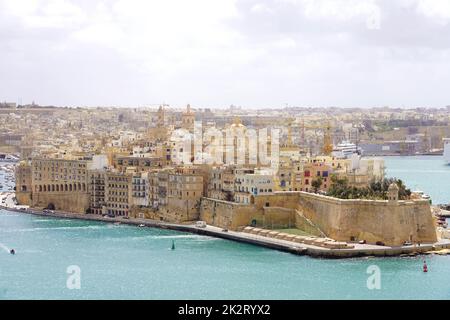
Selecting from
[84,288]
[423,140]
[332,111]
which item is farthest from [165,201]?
[332,111]

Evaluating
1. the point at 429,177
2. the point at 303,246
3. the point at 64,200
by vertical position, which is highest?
the point at 64,200

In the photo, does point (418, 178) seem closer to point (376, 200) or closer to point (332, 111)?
point (376, 200)

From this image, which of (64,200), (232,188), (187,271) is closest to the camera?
(187,271)

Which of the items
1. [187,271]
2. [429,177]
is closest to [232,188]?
[187,271]

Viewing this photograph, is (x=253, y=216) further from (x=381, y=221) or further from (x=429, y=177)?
(x=429, y=177)

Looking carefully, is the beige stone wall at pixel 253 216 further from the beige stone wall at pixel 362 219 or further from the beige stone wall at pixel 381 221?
the beige stone wall at pixel 381 221

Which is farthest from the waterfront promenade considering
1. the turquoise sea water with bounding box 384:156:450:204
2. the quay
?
the turquoise sea water with bounding box 384:156:450:204
